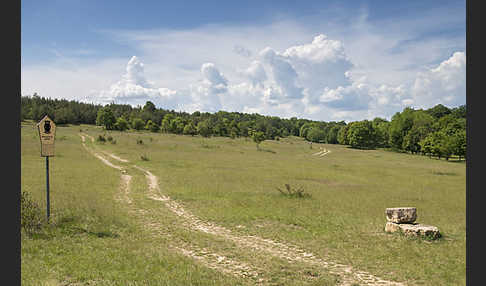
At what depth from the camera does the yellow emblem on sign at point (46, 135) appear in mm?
12328

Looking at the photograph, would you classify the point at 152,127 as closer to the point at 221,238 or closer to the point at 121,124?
the point at 121,124

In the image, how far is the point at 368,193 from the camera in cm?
2838

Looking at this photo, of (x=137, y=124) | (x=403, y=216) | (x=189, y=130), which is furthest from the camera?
(x=137, y=124)

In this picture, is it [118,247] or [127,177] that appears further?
[127,177]

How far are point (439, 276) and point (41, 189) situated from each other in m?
24.3

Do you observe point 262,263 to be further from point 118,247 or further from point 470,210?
point 470,210

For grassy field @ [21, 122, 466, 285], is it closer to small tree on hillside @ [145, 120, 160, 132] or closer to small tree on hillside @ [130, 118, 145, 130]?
small tree on hillside @ [130, 118, 145, 130]

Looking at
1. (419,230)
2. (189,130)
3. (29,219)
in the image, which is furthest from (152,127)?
(419,230)

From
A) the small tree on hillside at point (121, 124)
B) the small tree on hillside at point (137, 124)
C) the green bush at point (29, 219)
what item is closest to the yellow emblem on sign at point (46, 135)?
the green bush at point (29, 219)

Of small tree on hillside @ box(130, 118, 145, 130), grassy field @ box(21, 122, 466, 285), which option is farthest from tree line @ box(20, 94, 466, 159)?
grassy field @ box(21, 122, 466, 285)

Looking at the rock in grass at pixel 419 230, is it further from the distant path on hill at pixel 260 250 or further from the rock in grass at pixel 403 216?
the distant path on hill at pixel 260 250

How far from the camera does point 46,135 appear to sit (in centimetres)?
1245

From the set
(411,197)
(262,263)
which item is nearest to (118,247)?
(262,263)

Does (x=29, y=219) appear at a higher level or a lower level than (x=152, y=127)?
lower
